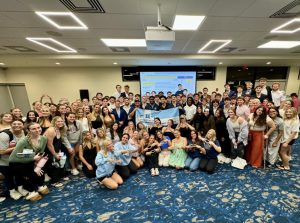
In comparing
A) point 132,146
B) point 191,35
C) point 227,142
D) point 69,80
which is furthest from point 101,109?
point 69,80

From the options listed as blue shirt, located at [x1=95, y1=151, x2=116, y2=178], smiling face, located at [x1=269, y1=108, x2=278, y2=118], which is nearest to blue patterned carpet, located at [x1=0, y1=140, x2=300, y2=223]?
blue shirt, located at [x1=95, y1=151, x2=116, y2=178]

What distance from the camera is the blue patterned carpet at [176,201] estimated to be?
2.18 meters

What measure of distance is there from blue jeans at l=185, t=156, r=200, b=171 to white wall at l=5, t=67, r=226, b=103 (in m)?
5.53

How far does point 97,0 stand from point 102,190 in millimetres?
3142

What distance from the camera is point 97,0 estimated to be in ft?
7.66

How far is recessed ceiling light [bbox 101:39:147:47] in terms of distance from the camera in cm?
430

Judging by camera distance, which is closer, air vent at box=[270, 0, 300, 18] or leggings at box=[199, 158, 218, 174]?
air vent at box=[270, 0, 300, 18]

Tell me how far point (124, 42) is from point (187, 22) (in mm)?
1989

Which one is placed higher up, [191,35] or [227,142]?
[191,35]

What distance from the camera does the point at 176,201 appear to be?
246 cm

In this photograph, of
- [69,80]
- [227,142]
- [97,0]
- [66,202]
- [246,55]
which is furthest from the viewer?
[69,80]

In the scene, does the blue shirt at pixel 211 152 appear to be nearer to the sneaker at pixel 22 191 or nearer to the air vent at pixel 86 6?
the air vent at pixel 86 6

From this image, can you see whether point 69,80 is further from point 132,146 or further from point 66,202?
point 66,202

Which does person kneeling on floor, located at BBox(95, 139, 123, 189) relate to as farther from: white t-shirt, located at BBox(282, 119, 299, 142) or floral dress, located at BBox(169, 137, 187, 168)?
white t-shirt, located at BBox(282, 119, 299, 142)
